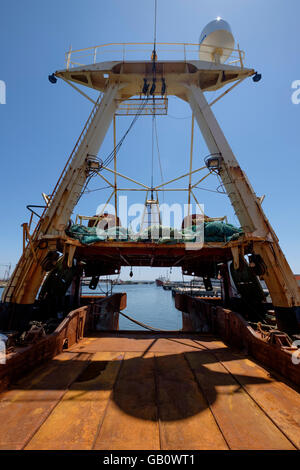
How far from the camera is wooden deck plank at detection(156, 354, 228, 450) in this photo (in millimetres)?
2451

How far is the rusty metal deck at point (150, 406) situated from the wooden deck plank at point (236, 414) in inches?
0.5

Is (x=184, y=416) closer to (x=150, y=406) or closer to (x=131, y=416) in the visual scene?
(x=150, y=406)

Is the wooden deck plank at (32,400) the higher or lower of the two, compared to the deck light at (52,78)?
lower

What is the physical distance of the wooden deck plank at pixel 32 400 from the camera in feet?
8.49

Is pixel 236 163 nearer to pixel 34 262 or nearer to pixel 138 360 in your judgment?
pixel 138 360

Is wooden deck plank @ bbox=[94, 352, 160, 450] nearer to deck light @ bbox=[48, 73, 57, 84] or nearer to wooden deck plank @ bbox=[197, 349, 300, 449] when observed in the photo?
wooden deck plank @ bbox=[197, 349, 300, 449]

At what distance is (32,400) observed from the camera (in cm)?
335

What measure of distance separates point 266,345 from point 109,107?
454 inches

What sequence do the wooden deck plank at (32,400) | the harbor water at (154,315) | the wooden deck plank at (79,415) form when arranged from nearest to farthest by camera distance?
the wooden deck plank at (79,415), the wooden deck plank at (32,400), the harbor water at (154,315)

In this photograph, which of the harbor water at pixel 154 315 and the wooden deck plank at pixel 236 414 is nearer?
the wooden deck plank at pixel 236 414

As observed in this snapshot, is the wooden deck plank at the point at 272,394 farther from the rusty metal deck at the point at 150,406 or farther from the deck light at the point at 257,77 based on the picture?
the deck light at the point at 257,77

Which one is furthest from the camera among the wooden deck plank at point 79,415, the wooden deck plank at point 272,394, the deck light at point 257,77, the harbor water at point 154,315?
the harbor water at point 154,315

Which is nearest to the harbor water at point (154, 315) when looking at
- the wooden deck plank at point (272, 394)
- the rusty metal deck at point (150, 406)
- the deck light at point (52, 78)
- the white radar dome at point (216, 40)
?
the rusty metal deck at point (150, 406)

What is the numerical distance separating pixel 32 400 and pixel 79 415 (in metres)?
1.00
